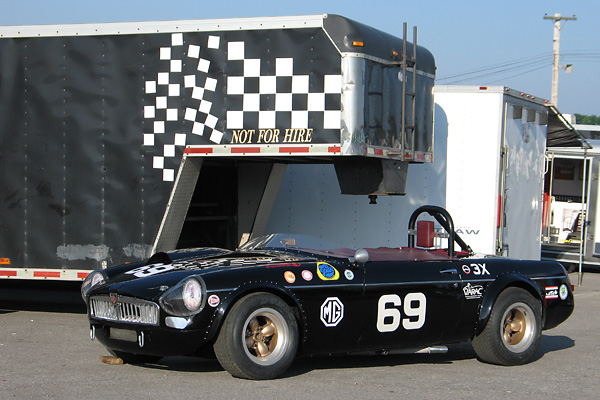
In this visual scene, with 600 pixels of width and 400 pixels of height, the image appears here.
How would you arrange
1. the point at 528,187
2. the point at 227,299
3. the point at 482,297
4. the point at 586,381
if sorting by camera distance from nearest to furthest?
the point at 227,299, the point at 586,381, the point at 482,297, the point at 528,187

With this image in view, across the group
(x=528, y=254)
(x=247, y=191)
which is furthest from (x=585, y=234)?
(x=247, y=191)

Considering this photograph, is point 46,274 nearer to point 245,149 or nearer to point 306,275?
point 245,149

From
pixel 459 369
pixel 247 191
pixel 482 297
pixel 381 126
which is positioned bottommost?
pixel 459 369

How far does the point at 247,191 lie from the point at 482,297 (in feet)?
15.4

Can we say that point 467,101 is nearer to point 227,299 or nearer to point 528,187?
point 528,187

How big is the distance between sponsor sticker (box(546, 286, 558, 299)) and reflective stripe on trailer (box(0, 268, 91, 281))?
494 centimetres

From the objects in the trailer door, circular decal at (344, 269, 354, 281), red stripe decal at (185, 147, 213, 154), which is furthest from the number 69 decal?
the trailer door

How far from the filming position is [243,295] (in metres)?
5.78

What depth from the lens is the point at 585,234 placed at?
51.9 ft

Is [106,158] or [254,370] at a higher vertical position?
[106,158]

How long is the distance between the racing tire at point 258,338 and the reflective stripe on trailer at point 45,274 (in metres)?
3.91

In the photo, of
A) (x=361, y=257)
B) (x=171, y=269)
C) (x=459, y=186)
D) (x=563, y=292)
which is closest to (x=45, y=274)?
(x=171, y=269)

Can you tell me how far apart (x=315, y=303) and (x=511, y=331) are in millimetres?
1988

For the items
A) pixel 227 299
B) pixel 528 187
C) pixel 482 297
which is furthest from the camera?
pixel 528 187
